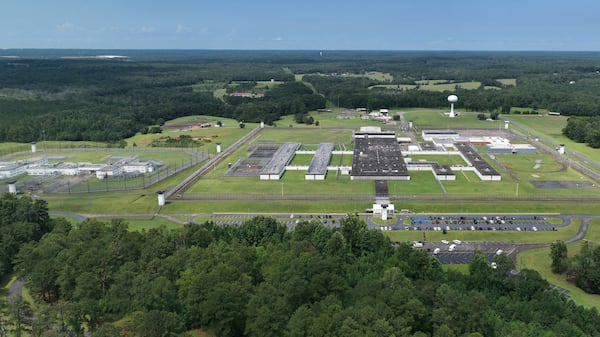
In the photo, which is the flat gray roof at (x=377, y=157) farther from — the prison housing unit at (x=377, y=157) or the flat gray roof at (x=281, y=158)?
the flat gray roof at (x=281, y=158)

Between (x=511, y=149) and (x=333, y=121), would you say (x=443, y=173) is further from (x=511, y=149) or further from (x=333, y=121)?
(x=333, y=121)

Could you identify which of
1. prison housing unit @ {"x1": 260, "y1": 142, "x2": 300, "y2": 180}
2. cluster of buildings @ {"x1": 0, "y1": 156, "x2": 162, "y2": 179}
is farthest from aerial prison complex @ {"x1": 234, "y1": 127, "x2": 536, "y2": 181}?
cluster of buildings @ {"x1": 0, "y1": 156, "x2": 162, "y2": 179}

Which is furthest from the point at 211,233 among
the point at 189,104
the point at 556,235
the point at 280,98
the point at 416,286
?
the point at 280,98

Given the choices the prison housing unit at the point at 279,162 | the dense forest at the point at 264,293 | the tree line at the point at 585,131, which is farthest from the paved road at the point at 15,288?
the tree line at the point at 585,131

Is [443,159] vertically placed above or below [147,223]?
above

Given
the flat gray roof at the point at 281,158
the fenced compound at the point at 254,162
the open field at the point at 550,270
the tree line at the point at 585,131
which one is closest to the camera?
the open field at the point at 550,270

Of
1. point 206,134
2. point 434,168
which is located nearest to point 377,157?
point 434,168
